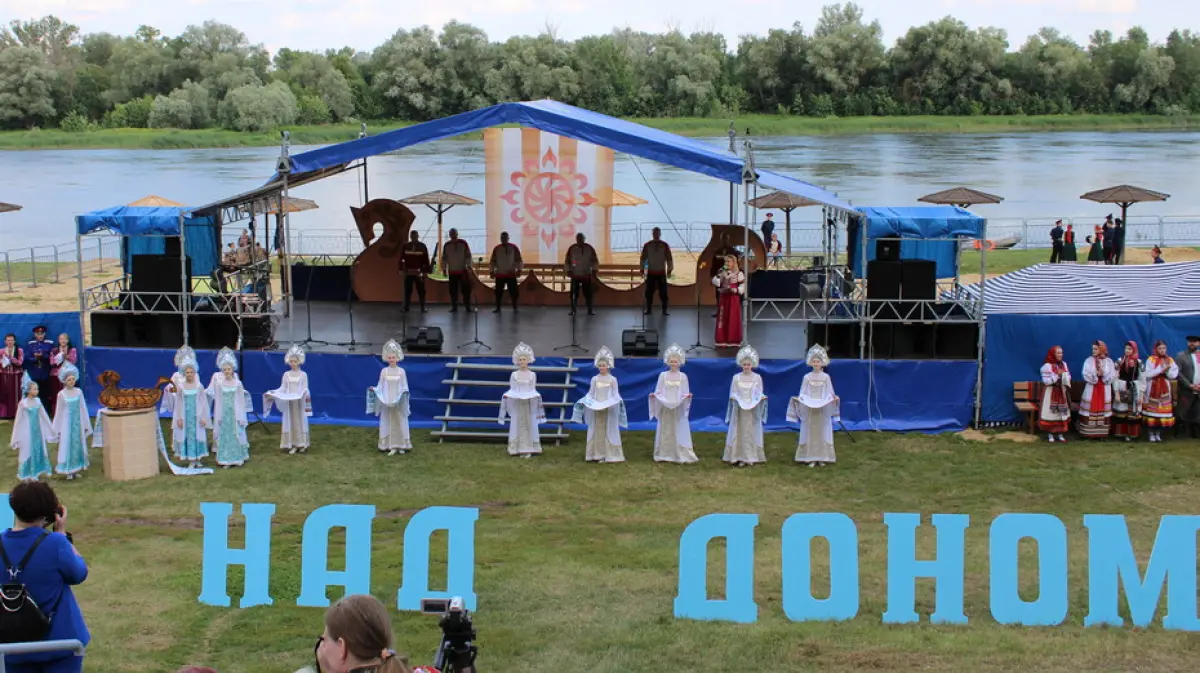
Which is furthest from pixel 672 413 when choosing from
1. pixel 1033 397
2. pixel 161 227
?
pixel 161 227

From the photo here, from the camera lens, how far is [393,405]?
46.3ft

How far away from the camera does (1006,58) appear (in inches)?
2363

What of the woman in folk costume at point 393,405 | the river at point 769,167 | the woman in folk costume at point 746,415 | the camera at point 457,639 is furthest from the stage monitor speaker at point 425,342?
the river at point 769,167

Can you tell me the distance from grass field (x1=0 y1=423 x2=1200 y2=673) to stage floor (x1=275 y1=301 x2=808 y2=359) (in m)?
1.81

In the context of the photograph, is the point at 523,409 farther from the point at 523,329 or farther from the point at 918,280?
the point at 918,280

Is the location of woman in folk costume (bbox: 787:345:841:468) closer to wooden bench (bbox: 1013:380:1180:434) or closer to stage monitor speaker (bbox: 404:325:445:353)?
wooden bench (bbox: 1013:380:1180:434)

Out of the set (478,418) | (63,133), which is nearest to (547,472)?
(478,418)

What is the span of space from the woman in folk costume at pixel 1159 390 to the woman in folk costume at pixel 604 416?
5.70 metres

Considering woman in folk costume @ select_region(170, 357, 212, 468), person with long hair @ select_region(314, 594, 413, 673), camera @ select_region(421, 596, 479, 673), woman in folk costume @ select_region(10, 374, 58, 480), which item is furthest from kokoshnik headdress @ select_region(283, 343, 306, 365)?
person with long hair @ select_region(314, 594, 413, 673)

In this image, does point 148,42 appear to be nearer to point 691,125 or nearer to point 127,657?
point 691,125

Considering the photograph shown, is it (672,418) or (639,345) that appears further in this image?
(639,345)

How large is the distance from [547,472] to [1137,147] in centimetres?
5411

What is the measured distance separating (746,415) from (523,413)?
2.33 m

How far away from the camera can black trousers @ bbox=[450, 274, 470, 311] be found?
19266 mm
